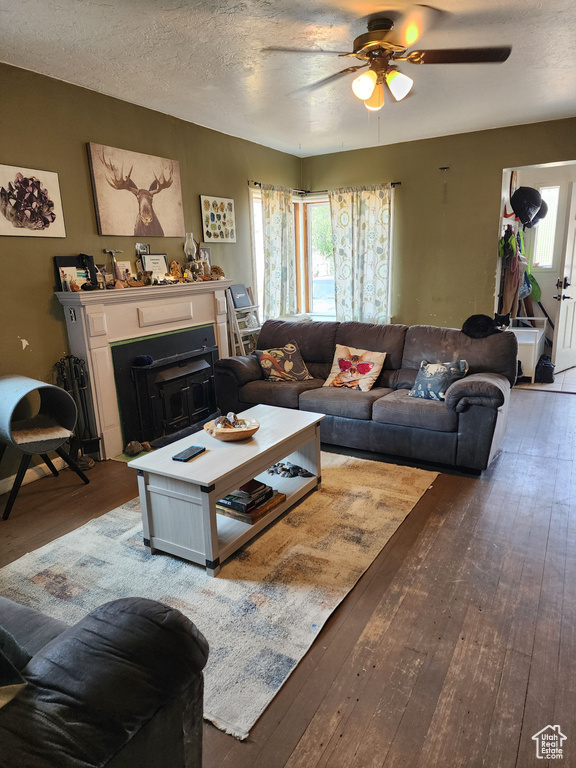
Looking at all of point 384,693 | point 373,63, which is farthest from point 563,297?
point 384,693

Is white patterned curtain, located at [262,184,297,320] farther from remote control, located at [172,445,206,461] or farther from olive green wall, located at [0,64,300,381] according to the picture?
remote control, located at [172,445,206,461]

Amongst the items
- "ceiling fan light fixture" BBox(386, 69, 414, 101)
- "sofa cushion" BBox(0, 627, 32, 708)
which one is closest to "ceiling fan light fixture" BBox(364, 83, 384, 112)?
"ceiling fan light fixture" BBox(386, 69, 414, 101)

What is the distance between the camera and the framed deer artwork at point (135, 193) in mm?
3773

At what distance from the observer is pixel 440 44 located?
9.85 feet

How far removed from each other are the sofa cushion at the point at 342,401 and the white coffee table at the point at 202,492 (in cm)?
92

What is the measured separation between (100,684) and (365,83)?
2869 mm

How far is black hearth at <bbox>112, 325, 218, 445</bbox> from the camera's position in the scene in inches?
157

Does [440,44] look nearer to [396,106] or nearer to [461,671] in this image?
[396,106]

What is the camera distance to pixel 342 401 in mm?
3730

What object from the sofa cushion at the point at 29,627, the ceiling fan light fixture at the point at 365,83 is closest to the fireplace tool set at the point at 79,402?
the sofa cushion at the point at 29,627

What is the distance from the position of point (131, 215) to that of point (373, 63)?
2.25 m

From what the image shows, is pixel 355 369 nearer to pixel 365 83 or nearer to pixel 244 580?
pixel 365 83

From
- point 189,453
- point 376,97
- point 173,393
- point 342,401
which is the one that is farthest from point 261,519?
point 376,97

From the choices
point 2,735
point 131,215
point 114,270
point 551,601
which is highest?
point 131,215
